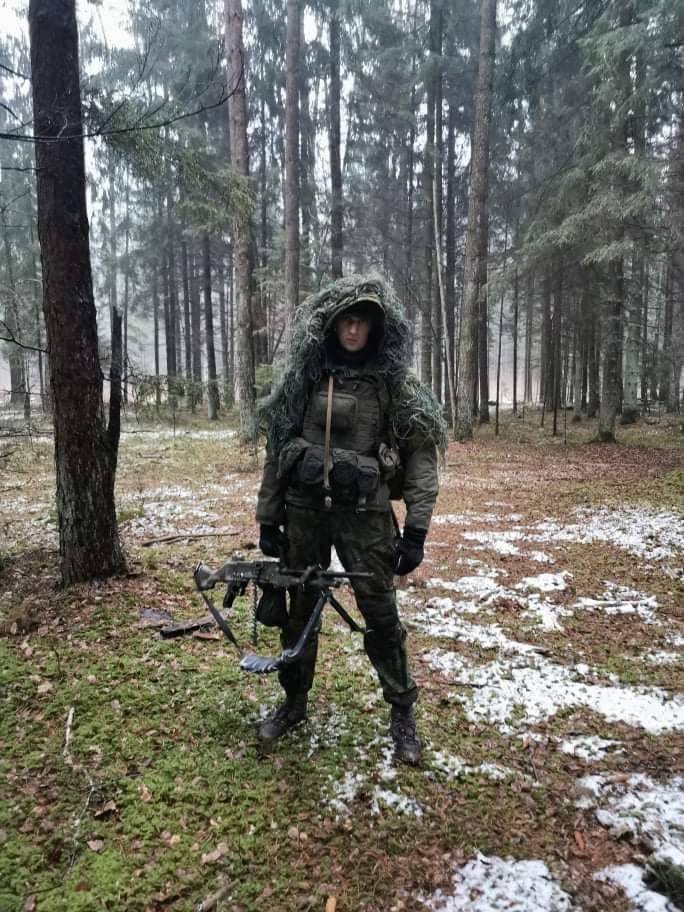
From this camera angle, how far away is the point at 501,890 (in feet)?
Result: 7.57

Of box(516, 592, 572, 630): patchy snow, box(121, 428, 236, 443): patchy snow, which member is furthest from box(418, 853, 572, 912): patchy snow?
box(121, 428, 236, 443): patchy snow

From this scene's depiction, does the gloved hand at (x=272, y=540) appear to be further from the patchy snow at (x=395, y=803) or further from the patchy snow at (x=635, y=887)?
the patchy snow at (x=635, y=887)

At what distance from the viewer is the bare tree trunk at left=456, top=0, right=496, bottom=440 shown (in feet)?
49.4

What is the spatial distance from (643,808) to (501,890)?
3.23 ft

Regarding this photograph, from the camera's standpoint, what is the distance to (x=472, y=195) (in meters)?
15.9

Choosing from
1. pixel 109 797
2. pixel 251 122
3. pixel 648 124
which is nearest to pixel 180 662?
pixel 109 797

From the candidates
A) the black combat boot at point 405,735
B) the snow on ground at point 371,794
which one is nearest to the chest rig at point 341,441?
the black combat boot at point 405,735

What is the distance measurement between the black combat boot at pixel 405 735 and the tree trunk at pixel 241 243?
34.8 ft

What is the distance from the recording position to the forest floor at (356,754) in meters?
2.35

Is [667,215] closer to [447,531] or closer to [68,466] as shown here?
[447,531]

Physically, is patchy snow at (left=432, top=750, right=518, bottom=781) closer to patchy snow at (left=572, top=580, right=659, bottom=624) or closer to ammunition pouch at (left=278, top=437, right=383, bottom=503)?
ammunition pouch at (left=278, top=437, right=383, bottom=503)

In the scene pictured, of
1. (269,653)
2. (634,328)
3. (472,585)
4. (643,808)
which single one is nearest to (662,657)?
(643,808)

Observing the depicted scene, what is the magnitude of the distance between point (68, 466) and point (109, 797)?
9.57ft

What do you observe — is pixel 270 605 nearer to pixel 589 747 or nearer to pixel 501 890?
pixel 501 890
